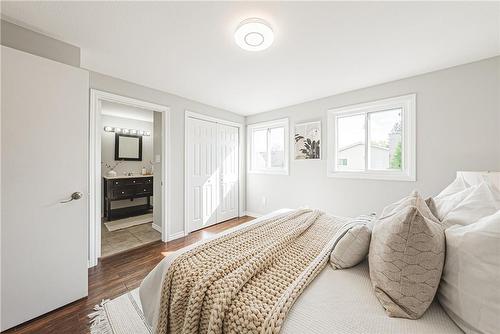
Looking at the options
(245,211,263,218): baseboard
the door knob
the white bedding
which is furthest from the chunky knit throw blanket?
(245,211,263,218): baseboard

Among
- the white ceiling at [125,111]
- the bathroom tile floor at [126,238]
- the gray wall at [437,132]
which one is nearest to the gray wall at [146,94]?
the bathroom tile floor at [126,238]

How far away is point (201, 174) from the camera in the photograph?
143 inches

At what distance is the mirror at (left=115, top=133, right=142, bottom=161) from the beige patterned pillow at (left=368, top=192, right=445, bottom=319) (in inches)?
217

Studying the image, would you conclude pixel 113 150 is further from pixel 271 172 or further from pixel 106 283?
pixel 271 172

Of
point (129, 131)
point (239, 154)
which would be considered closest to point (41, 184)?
point (239, 154)

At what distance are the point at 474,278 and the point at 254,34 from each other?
191cm

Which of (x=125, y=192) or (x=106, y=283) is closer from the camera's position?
(x=106, y=283)

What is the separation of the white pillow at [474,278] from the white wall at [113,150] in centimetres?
547

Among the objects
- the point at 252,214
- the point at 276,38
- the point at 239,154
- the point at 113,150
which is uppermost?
the point at 276,38

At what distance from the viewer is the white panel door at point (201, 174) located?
3.44 meters

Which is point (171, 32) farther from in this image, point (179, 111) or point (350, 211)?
point (350, 211)

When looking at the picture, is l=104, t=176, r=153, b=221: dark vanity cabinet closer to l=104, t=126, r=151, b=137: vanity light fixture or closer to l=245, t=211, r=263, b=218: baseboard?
l=104, t=126, r=151, b=137: vanity light fixture

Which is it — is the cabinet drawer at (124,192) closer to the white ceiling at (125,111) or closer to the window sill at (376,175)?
the white ceiling at (125,111)

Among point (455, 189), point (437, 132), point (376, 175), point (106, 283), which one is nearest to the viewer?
point (455, 189)
